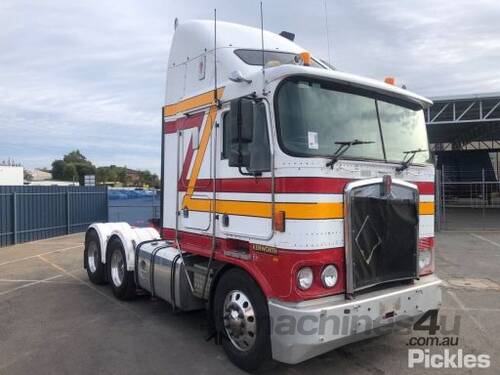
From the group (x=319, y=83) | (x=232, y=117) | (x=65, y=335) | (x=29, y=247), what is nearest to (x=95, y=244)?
(x=65, y=335)

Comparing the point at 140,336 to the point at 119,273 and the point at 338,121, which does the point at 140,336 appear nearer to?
the point at 119,273

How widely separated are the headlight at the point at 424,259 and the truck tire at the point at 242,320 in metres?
1.98

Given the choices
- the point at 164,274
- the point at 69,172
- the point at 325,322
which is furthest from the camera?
the point at 69,172

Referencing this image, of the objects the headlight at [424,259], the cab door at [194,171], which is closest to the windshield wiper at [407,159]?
the headlight at [424,259]

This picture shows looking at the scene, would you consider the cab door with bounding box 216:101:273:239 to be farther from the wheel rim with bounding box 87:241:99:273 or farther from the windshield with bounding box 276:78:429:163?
the wheel rim with bounding box 87:241:99:273

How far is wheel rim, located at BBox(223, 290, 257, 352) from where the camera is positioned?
4703 millimetres

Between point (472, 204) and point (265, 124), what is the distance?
1173 inches

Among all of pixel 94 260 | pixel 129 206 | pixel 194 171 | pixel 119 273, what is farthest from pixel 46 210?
pixel 194 171

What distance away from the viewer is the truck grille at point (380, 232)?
179 inches

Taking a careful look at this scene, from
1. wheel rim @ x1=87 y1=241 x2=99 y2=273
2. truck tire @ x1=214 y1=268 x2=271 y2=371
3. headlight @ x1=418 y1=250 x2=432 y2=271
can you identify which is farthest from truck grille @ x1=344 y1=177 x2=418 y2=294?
wheel rim @ x1=87 y1=241 x2=99 y2=273

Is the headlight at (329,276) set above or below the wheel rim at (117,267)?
above

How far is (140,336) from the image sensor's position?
5.95 metres

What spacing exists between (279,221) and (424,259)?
6.71ft

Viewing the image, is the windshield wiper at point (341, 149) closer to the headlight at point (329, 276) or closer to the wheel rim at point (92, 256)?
the headlight at point (329, 276)
